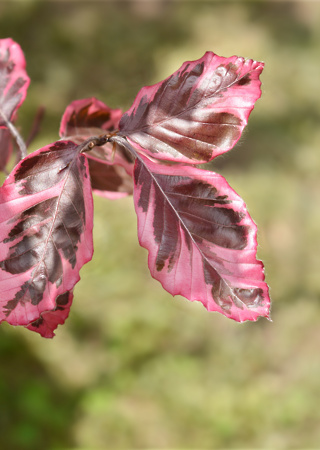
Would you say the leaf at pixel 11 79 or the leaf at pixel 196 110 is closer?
the leaf at pixel 196 110

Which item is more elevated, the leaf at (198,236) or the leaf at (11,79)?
the leaf at (11,79)

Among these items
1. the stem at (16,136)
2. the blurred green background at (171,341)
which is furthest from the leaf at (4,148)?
the blurred green background at (171,341)

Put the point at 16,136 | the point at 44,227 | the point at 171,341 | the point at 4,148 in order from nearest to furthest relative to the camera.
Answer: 1. the point at 44,227
2. the point at 16,136
3. the point at 4,148
4. the point at 171,341

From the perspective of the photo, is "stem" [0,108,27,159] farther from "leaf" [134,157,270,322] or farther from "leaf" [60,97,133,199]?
"leaf" [134,157,270,322]

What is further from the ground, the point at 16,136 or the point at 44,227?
the point at 16,136

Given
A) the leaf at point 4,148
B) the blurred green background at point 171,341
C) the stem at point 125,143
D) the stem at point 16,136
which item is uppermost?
the blurred green background at point 171,341

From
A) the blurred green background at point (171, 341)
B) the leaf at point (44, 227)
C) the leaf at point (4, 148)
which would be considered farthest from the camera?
the blurred green background at point (171, 341)

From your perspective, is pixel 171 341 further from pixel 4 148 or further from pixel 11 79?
pixel 11 79

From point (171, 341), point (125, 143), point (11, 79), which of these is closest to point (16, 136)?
point (11, 79)

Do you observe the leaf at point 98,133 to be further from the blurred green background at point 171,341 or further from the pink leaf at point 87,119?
the blurred green background at point 171,341
